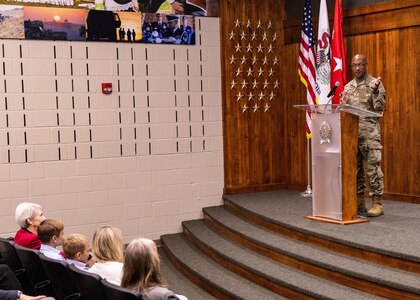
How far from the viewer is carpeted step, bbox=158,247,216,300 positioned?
5199 mm

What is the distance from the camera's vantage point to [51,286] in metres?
3.75

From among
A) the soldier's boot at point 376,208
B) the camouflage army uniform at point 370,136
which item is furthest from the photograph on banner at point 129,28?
the soldier's boot at point 376,208

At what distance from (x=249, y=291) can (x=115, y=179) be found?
2595mm

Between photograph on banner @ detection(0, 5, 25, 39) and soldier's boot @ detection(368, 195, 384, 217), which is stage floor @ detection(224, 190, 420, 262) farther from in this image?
photograph on banner @ detection(0, 5, 25, 39)

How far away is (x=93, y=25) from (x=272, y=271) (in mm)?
3541

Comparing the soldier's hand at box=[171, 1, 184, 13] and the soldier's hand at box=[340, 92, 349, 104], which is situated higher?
the soldier's hand at box=[171, 1, 184, 13]

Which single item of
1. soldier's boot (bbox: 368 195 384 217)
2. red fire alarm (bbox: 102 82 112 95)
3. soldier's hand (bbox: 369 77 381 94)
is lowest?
soldier's boot (bbox: 368 195 384 217)

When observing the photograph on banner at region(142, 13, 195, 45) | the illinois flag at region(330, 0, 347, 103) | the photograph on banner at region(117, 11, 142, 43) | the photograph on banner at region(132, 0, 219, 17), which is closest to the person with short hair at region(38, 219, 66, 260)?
the photograph on banner at region(117, 11, 142, 43)

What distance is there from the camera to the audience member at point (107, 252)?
3367 millimetres

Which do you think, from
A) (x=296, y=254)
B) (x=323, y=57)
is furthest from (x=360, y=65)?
(x=296, y=254)

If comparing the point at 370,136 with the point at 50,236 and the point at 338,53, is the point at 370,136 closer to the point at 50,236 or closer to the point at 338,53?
the point at 338,53

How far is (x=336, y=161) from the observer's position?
512cm

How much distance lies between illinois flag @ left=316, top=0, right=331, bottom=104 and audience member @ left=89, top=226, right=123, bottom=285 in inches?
154

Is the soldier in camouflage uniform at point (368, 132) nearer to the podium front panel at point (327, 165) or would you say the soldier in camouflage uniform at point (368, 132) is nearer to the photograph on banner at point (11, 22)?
the podium front panel at point (327, 165)
